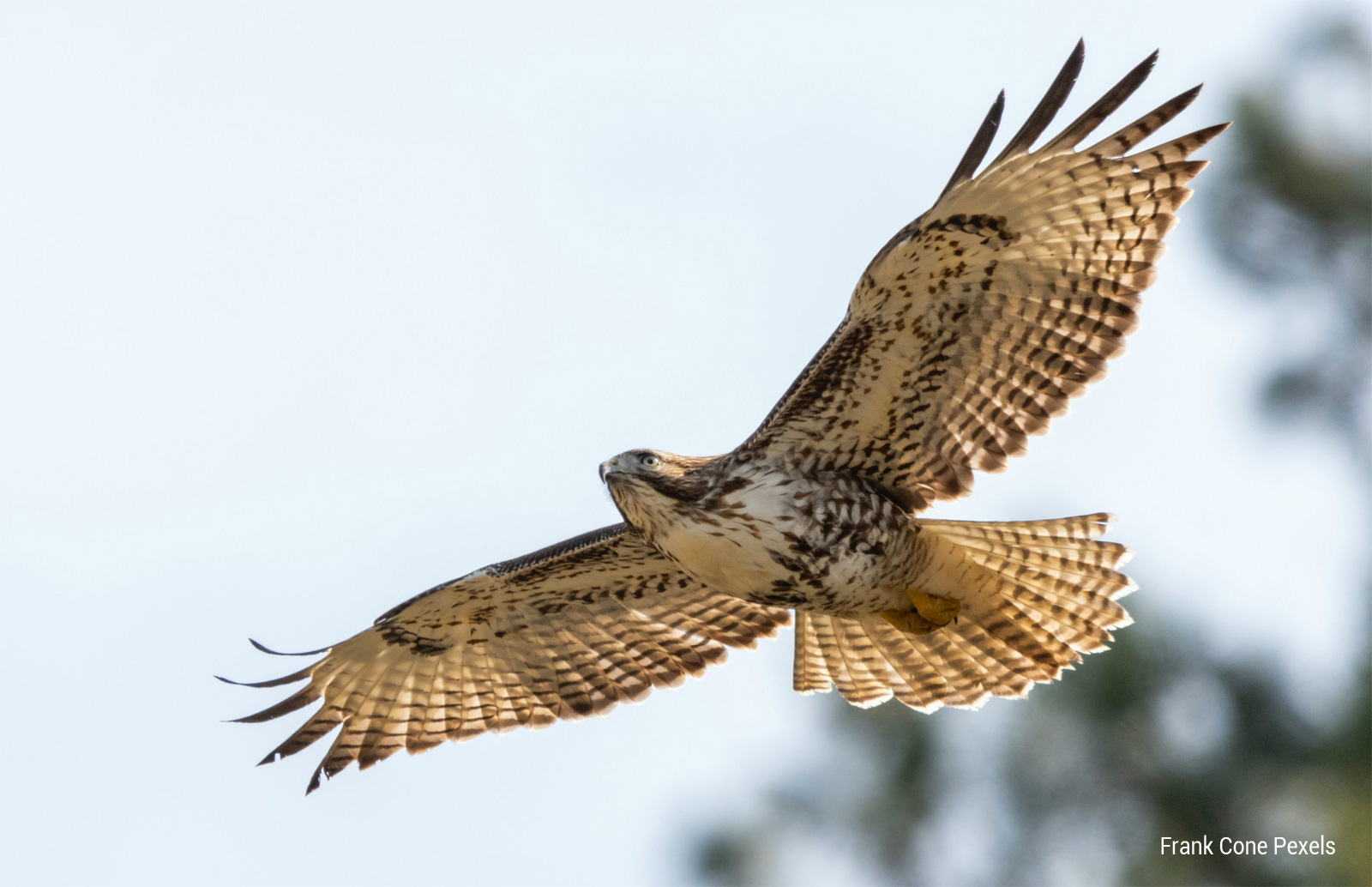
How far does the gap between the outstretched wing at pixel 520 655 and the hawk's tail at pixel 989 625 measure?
444 mm

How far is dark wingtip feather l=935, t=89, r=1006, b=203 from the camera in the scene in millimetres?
7246

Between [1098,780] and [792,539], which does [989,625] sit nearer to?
[792,539]

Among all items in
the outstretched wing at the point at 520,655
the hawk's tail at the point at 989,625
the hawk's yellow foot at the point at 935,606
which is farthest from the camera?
the outstretched wing at the point at 520,655

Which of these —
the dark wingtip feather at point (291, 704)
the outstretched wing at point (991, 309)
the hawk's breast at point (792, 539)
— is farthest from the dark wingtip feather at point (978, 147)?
the dark wingtip feather at point (291, 704)

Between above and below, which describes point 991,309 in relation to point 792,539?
above

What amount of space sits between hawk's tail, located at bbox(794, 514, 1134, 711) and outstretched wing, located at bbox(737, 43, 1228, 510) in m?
0.37

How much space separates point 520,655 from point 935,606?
236 centimetres

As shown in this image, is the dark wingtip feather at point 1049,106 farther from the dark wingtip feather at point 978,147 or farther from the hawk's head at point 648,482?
the hawk's head at point 648,482

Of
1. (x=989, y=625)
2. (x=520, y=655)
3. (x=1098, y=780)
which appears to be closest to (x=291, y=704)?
(x=520, y=655)

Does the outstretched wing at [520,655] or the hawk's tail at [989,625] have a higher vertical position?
the outstretched wing at [520,655]

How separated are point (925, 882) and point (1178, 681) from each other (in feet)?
9.96

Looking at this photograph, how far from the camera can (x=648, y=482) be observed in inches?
322

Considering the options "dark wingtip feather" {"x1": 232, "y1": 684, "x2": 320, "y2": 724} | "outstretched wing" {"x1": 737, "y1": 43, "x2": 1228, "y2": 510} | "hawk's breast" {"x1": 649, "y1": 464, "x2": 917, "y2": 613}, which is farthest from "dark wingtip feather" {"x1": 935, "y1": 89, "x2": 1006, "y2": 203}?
"dark wingtip feather" {"x1": 232, "y1": 684, "x2": 320, "y2": 724}

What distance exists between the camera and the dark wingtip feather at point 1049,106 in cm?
712
